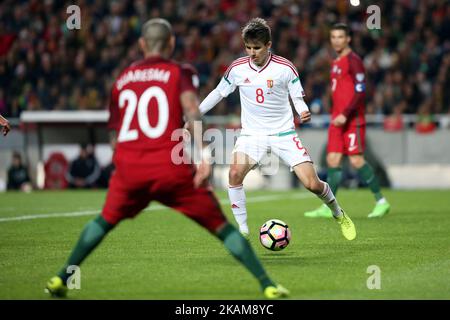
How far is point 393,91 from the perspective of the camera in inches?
973

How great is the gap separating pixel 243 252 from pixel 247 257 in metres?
0.05

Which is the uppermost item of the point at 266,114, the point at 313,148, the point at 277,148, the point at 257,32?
the point at 257,32

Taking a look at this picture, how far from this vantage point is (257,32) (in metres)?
9.95

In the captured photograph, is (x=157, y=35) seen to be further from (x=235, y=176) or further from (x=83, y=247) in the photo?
(x=235, y=176)

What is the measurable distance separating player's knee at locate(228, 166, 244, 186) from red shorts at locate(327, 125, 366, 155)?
3980 millimetres

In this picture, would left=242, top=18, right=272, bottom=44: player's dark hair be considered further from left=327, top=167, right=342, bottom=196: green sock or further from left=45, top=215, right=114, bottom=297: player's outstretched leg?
left=327, top=167, right=342, bottom=196: green sock

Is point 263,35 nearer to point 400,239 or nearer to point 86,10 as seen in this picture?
point 400,239

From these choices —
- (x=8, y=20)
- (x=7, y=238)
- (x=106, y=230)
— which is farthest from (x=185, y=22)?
(x=106, y=230)

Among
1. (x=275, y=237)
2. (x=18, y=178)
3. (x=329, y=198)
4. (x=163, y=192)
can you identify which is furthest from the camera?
(x=18, y=178)

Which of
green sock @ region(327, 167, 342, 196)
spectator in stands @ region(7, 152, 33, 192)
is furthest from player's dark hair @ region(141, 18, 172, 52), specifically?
spectator in stands @ region(7, 152, 33, 192)

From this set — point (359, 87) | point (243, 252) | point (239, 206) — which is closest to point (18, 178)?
point (359, 87)

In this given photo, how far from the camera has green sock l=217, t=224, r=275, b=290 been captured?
23.1 feet

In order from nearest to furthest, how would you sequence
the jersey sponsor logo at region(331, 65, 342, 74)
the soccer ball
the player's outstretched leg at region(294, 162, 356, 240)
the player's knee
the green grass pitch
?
the green grass pitch → the soccer ball → the player's outstretched leg at region(294, 162, 356, 240) → the player's knee → the jersey sponsor logo at region(331, 65, 342, 74)

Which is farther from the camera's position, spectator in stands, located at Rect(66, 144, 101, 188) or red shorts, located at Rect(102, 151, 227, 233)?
spectator in stands, located at Rect(66, 144, 101, 188)
